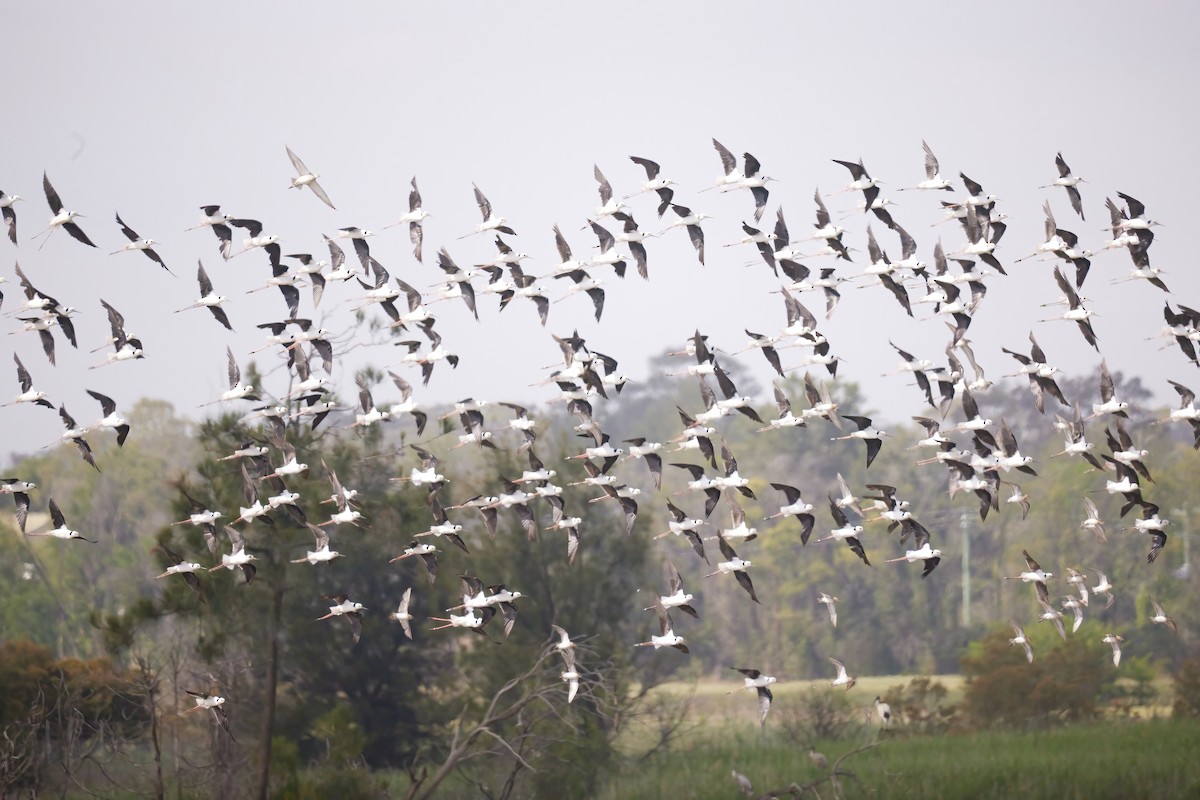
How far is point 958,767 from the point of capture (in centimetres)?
3919

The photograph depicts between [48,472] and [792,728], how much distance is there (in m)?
47.7

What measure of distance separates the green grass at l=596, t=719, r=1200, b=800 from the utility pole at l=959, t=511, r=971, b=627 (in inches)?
1119

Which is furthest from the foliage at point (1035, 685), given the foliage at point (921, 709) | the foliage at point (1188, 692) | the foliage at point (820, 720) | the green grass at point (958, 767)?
the foliage at point (820, 720)

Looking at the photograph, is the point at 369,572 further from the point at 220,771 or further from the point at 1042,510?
the point at 1042,510

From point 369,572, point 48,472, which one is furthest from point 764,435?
point 369,572

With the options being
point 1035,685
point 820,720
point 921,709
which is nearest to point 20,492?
point 820,720

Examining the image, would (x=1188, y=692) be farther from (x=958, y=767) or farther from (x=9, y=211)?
(x=9, y=211)

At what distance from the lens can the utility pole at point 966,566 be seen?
240 feet

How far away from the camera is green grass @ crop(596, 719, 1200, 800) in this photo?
37.7m

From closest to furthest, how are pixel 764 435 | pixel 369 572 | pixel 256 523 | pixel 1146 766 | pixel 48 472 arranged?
1. pixel 256 523
2. pixel 1146 766
3. pixel 369 572
4. pixel 48 472
5. pixel 764 435

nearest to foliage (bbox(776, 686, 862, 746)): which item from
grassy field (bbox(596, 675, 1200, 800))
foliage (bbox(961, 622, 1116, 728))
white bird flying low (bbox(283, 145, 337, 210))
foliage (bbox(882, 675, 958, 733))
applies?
grassy field (bbox(596, 675, 1200, 800))

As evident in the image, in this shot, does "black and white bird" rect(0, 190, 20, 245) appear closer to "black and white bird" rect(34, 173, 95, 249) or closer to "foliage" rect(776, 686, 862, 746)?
"black and white bird" rect(34, 173, 95, 249)

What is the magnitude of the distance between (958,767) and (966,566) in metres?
36.4

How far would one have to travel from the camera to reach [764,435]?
93625mm
